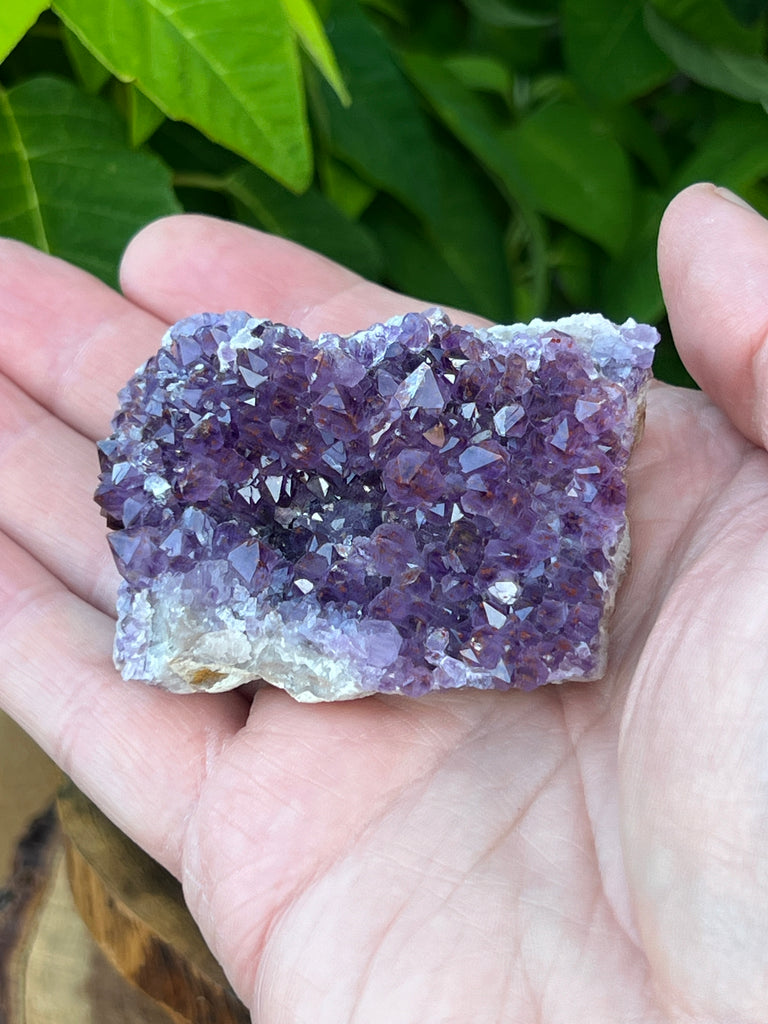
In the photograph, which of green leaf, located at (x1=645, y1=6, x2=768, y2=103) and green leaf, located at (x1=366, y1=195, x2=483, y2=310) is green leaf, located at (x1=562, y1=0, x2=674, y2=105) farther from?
green leaf, located at (x1=366, y1=195, x2=483, y2=310)

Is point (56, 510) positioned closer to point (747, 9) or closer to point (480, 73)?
point (480, 73)

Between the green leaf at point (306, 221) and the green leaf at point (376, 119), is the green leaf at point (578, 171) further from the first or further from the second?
the green leaf at point (306, 221)

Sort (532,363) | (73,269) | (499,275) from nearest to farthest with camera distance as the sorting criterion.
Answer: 1. (532,363)
2. (73,269)
3. (499,275)

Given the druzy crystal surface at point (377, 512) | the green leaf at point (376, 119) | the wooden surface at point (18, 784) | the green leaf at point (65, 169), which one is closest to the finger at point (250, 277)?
Result: the green leaf at point (65, 169)

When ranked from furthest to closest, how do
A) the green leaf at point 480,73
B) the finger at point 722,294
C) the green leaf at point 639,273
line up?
the green leaf at point 480,73 < the green leaf at point 639,273 < the finger at point 722,294

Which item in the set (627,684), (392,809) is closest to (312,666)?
(392,809)

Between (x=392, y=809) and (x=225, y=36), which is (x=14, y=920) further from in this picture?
(x=225, y=36)
